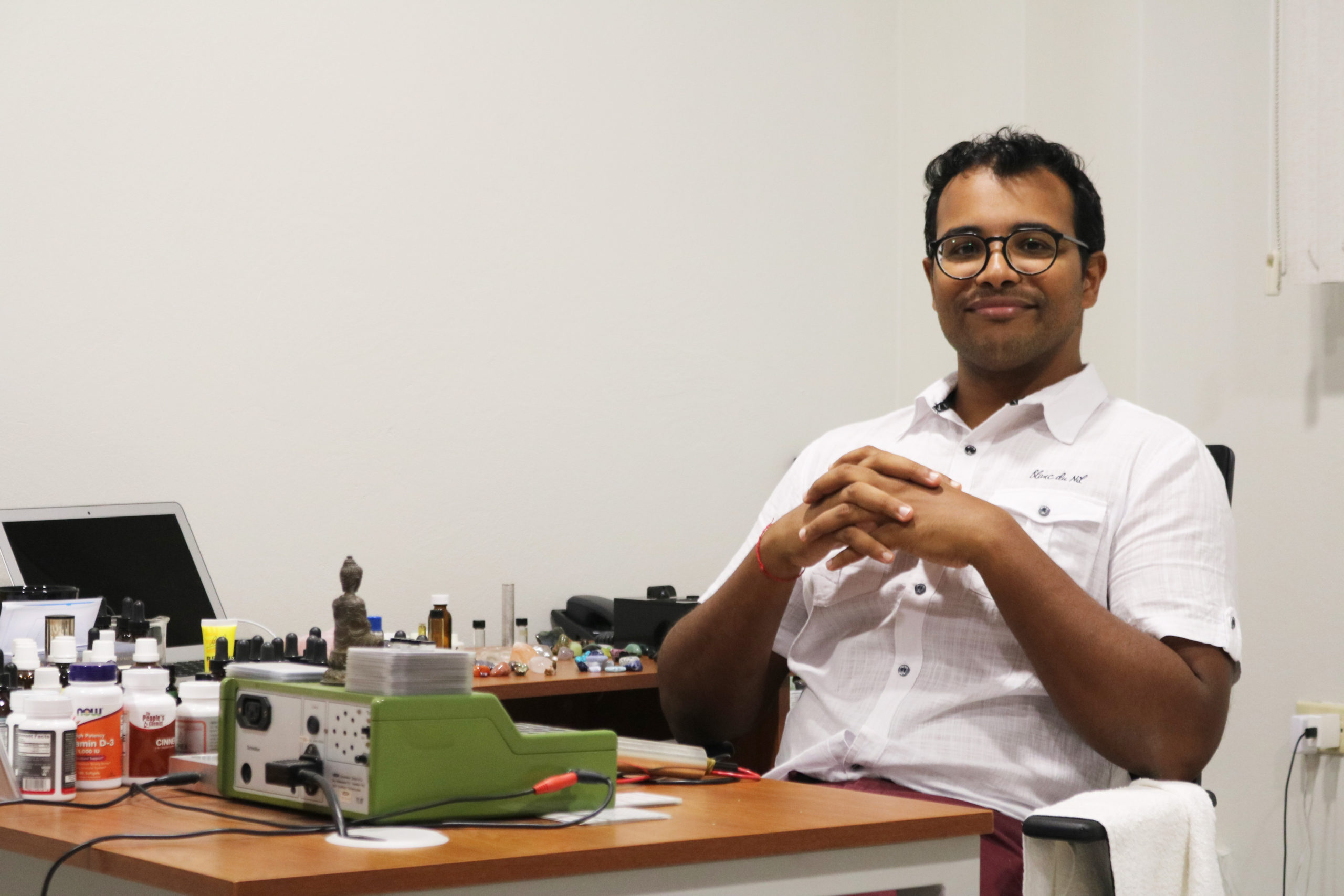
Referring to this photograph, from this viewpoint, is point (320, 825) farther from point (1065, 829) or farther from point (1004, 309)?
point (1004, 309)

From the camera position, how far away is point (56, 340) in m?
2.48

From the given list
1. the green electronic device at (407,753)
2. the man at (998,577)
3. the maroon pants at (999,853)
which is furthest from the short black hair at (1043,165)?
the green electronic device at (407,753)

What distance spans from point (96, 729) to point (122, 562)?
3.61 ft

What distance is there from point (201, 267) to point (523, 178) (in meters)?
0.76

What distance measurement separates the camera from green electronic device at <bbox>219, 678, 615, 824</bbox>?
111 cm

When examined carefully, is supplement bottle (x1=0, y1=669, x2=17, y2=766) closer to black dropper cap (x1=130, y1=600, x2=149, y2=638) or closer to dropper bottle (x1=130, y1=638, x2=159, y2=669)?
dropper bottle (x1=130, y1=638, x2=159, y2=669)

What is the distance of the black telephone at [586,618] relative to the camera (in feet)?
9.61

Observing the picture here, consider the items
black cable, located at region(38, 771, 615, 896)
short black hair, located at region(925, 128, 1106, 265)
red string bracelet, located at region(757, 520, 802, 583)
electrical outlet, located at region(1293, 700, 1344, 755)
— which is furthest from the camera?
electrical outlet, located at region(1293, 700, 1344, 755)

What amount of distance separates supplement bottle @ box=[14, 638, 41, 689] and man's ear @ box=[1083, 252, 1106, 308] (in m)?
1.44

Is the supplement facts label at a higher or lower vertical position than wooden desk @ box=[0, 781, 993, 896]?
higher

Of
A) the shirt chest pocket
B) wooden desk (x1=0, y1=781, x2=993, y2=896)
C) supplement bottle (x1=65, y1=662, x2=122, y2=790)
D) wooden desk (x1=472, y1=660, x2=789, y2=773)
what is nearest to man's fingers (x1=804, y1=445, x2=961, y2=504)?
the shirt chest pocket

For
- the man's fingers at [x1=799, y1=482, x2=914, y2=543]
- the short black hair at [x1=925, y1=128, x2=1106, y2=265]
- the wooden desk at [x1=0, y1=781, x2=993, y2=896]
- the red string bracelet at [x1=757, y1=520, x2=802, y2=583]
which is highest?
the short black hair at [x1=925, y1=128, x2=1106, y2=265]

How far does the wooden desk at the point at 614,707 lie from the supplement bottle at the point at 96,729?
1.02 meters

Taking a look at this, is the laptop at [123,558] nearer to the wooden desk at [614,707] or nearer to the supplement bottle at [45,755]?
Answer: the wooden desk at [614,707]
